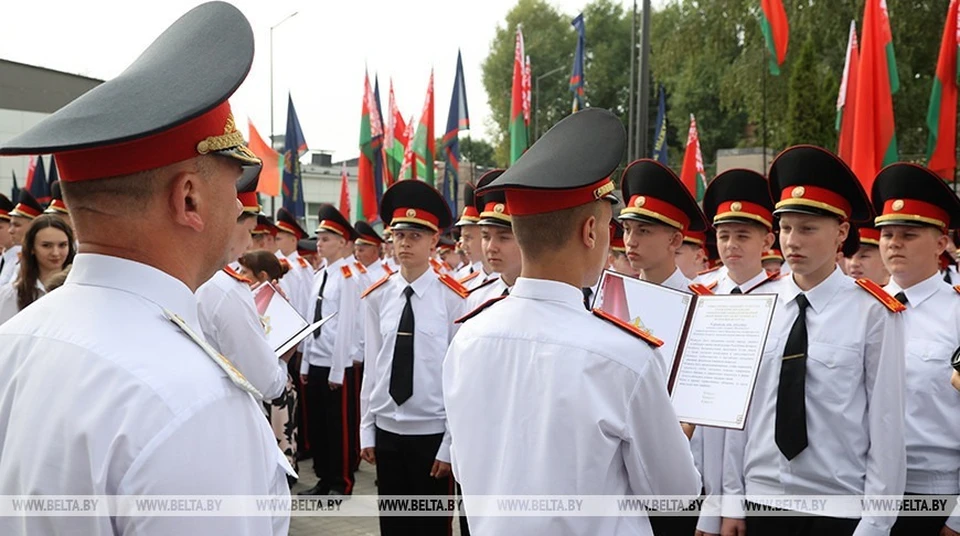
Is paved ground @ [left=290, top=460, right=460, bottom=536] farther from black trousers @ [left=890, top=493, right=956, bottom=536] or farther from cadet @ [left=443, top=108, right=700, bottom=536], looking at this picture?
cadet @ [left=443, top=108, right=700, bottom=536]

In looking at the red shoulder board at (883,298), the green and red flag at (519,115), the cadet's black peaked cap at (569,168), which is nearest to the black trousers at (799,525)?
the red shoulder board at (883,298)

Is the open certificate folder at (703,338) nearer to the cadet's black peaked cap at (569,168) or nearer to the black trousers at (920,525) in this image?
the cadet's black peaked cap at (569,168)

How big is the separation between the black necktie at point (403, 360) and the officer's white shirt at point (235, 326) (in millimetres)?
1390

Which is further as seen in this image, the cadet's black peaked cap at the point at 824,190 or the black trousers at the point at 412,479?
the black trousers at the point at 412,479

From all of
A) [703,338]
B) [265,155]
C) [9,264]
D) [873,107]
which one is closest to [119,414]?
[703,338]

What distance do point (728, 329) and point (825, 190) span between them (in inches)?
39.4

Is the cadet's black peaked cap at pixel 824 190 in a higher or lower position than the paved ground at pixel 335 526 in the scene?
higher

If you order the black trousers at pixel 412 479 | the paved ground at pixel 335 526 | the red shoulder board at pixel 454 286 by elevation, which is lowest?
the paved ground at pixel 335 526

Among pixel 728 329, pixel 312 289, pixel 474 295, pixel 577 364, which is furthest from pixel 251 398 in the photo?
pixel 312 289

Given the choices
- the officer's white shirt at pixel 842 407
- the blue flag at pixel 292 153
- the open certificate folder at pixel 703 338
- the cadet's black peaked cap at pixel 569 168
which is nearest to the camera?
the cadet's black peaked cap at pixel 569 168

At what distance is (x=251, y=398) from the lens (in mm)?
1613

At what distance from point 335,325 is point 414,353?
391cm

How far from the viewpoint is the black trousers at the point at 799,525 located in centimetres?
372

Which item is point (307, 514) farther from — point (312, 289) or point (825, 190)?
point (825, 190)
